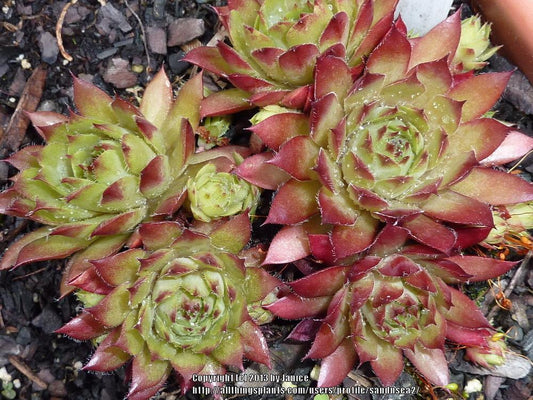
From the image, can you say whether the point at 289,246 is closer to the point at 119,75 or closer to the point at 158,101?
the point at 158,101

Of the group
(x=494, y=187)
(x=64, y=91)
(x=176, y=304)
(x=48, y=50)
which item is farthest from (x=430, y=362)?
(x=48, y=50)

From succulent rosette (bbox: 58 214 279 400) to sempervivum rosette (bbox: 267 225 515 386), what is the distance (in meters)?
0.14

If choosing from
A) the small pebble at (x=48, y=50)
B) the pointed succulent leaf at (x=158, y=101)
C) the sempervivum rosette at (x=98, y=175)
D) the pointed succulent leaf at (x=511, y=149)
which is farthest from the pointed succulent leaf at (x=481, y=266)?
the small pebble at (x=48, y=50)

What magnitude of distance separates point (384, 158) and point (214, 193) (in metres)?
0.56

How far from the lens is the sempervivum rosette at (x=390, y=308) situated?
1.60m

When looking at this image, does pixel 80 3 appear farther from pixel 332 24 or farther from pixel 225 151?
pixel 332 24

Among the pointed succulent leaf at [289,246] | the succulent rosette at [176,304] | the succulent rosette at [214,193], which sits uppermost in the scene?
the succulent rosette at [214,193]

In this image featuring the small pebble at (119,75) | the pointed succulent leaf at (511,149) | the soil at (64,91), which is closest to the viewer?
the pointed succulent leaf at (511,149)

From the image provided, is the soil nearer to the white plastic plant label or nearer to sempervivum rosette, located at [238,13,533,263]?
the white plastic plant label

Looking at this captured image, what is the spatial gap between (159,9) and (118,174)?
1077 mm

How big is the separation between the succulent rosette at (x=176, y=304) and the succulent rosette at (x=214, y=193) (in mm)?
82

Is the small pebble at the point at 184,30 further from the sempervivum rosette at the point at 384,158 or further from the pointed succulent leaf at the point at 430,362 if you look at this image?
the pointed succulent leaf at the point at 430,362

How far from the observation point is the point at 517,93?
2275 mm

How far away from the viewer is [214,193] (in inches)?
67.8
